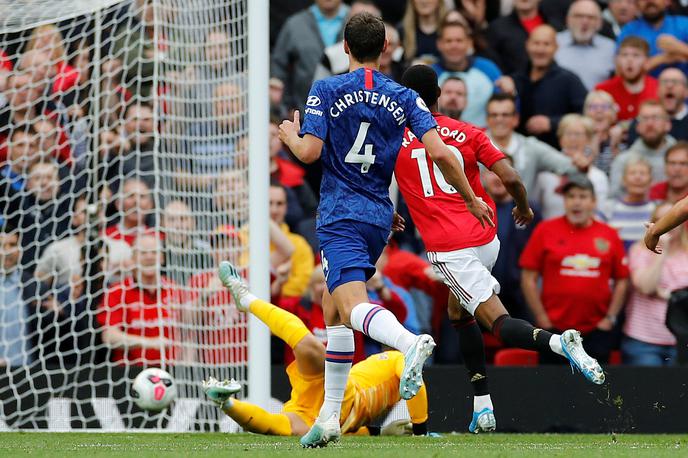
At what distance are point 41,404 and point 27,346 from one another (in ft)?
1.81

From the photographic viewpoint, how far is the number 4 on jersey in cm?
594

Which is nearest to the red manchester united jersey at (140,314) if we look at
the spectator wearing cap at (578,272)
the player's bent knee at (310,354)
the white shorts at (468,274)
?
the player's bent knee at (310,354)

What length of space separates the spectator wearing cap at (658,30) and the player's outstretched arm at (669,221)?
5069 millimetres

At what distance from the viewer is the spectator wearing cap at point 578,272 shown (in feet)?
30.7

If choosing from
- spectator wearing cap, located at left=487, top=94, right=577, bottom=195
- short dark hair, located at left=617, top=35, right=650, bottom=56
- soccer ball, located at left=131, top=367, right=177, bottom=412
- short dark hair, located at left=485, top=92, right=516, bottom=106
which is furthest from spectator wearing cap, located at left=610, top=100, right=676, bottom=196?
soccer ball, located at left=131, top=367, right=177, bottom=412

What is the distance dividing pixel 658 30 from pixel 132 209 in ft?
17.0

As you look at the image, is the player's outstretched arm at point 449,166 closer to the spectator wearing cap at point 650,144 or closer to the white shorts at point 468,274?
the white shorts at point 468,274

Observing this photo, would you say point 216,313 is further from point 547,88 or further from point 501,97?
point 547,88

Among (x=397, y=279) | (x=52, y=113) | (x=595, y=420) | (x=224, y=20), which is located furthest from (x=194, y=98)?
(x=595, y=420)

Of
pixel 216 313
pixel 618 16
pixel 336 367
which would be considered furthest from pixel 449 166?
pixel 618 16

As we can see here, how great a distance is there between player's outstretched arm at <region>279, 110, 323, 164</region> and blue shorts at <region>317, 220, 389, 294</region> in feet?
1.29

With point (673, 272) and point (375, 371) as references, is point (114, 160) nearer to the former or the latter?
point (375, 371)

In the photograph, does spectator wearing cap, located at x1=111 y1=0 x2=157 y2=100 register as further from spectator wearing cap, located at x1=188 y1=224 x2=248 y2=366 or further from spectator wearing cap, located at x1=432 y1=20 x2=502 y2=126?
spectator wearing cap, located at x1=432 y1=20 x2=502 y2=126

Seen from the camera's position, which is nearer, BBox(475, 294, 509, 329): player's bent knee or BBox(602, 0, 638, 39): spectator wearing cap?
BBox(475, 294, 509, 329): player's bent knee
